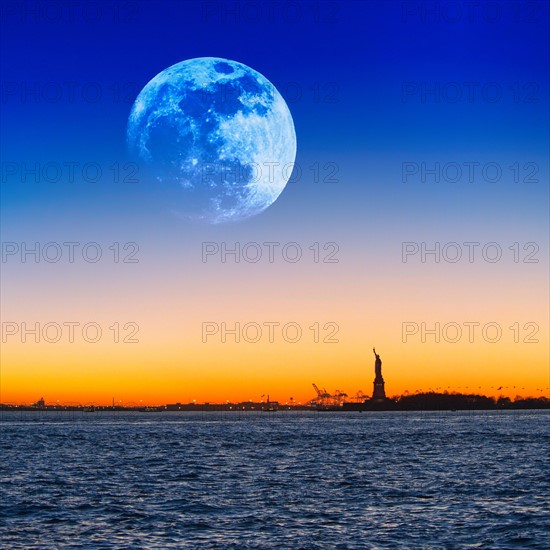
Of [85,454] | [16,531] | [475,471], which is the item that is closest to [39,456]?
[85,454]

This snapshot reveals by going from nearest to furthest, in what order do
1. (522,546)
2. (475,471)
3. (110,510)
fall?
(522,546)
(110,510)
(475,471)

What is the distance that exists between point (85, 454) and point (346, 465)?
36.6 meters

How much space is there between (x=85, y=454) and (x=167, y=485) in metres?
41.9

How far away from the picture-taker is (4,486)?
200 ft

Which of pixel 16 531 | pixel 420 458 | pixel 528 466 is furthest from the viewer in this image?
pixel 420 458

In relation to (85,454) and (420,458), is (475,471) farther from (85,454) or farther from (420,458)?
(85,454)

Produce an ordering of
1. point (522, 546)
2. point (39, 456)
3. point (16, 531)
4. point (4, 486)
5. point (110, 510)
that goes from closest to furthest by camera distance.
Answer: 1. point (522, 546)
2. point (16, 531)
3. point (110, 510)
4. point (4, 486)
5. point (39, 456)

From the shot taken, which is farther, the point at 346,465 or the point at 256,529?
the point at 346,465

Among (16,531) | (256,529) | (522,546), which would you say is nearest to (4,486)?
(16,531)

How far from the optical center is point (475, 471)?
237 feet

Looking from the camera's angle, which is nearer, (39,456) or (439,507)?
(439,507)

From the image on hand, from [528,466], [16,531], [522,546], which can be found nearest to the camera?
[522,546]

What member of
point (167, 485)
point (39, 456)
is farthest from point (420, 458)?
point (39, 456)

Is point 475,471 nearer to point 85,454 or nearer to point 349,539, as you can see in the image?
point 349,539
